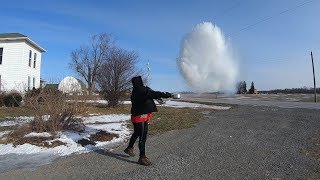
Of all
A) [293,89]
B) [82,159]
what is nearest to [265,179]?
[82,159]

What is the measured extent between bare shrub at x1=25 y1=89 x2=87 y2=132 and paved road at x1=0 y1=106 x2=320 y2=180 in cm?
250

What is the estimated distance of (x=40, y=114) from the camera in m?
10.1

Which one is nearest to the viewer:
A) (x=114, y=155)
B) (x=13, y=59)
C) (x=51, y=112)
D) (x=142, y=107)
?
(x=142, y=107)

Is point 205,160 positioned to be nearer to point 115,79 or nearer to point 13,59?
point 115,79

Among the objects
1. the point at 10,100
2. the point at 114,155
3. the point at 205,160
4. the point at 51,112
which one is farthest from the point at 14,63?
the point at 205,160

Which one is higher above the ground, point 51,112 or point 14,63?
point 14,63

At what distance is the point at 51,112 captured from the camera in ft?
32.9

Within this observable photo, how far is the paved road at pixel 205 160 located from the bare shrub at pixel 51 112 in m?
2.50

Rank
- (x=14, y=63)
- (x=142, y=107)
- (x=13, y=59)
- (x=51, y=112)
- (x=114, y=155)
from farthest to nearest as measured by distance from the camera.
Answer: (x=13, y=59) < (x=14, y=63) < (x=51, y=112) < (x=114, y=155) < (x=142, y=107)

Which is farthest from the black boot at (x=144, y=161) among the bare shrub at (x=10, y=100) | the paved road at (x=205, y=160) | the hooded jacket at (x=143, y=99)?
the bare shrub at (x=10, y=100)

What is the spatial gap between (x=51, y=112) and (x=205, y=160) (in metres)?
4.86

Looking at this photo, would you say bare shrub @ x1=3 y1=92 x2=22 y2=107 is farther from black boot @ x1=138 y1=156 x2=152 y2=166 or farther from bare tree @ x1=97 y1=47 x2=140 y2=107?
black boot @ x1=138 y1=156 x2=152 y2=166

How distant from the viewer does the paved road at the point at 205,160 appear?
20.3 feet

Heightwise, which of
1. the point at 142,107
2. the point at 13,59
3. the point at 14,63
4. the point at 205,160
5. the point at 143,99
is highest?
the point at 13,59
